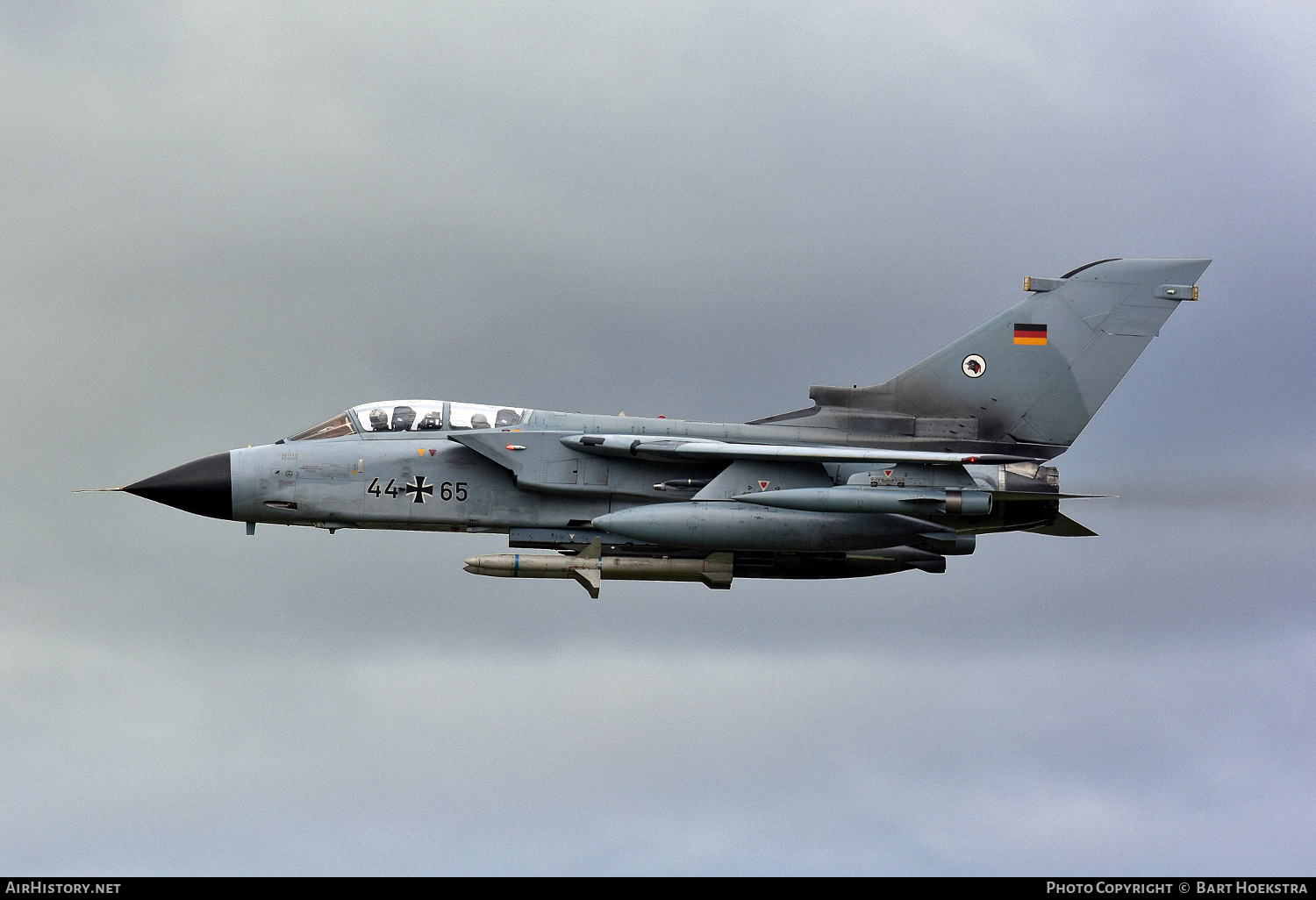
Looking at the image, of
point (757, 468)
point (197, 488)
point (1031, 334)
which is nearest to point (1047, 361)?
point (1031, 334)

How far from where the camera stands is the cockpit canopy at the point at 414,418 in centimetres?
2417

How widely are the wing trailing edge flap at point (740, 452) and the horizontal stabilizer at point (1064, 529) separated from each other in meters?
1.65

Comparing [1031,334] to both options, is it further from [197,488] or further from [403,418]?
[197,488]

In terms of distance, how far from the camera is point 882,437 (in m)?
24.7

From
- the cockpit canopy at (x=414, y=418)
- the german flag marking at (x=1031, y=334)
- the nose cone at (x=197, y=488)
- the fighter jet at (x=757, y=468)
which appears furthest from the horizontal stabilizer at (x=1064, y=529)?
the nose cone at (x=197, y=488)

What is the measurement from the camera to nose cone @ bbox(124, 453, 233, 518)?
23.9 metres

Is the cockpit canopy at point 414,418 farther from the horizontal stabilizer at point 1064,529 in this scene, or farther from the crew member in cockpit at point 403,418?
the horizontal stabilizer at point 1064,529

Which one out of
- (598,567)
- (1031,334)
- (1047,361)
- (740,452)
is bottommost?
(598,567)

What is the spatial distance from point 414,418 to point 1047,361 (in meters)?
10.8

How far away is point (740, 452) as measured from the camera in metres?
23.1

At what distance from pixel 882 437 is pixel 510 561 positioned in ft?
21.6

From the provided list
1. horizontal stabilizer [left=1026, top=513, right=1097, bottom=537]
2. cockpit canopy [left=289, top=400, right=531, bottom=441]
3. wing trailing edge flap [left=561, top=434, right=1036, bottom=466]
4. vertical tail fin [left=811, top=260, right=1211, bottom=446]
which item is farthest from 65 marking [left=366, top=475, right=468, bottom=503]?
horizontal stabilizer [left=1026, top=513, right=1097, bottom=537]
